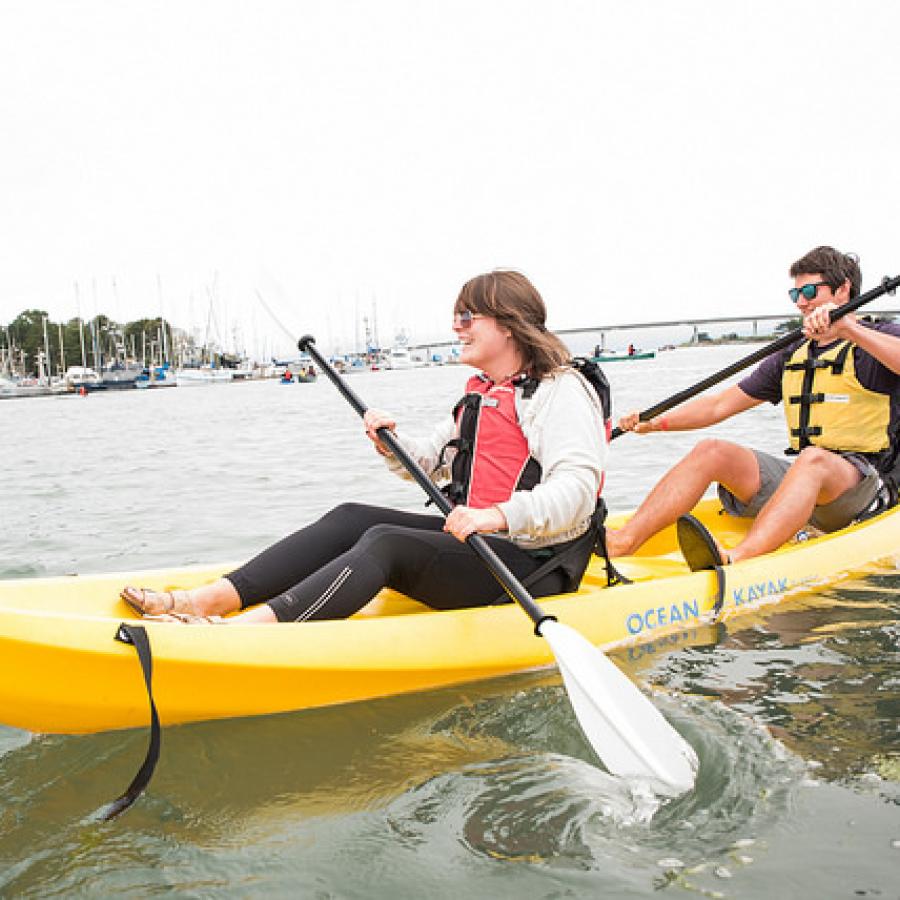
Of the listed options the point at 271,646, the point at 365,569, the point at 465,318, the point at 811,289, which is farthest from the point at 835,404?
the point at 271,646

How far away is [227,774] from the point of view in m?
2.75

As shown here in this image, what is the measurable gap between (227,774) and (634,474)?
25.3ft

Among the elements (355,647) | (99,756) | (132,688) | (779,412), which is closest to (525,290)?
(355,647)

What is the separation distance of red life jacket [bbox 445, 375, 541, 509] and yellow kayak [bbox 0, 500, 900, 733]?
1.36 ft

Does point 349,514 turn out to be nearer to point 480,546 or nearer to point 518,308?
point 480,546

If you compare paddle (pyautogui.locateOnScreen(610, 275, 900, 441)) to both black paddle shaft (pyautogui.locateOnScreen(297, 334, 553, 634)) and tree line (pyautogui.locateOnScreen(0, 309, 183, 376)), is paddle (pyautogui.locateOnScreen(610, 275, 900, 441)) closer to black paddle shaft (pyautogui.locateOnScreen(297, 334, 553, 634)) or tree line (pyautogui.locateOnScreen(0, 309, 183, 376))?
black paddle shaft (pyautogui.locateOnScreen(297, 334, 553, 634))

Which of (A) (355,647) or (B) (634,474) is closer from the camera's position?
(A) (355,647)

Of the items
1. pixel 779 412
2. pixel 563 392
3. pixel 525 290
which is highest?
pixel 525 290

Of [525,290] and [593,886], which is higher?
[525,290]

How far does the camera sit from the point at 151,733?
259 centimetres

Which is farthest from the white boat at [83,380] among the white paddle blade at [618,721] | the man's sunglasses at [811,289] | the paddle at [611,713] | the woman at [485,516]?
the white paddle blade at [618,721]

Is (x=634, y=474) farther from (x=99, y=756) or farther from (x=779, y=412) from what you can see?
(x=779, y=412)

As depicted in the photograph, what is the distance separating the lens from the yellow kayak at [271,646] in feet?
8.38

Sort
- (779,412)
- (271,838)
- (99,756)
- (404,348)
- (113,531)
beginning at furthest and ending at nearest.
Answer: (404,348)
(779,412)
(113,531)
(99,756)
(271,838)
